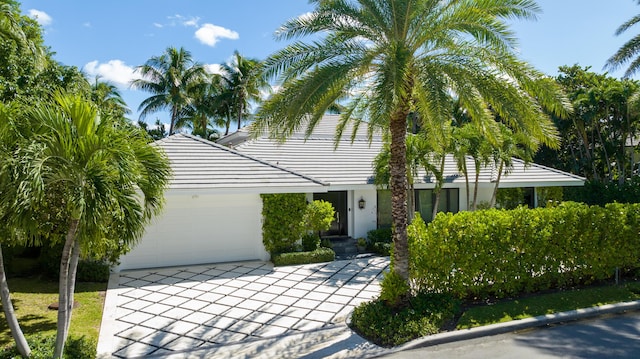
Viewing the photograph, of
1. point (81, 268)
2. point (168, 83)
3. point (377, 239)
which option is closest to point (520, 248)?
point (377, 239)

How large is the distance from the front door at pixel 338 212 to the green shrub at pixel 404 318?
8152 millimetres

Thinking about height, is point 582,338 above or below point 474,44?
below

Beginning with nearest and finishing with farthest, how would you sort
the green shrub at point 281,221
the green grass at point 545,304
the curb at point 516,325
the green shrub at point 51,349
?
1. the green shrub at point 51,349
2. the curb at point 516,325
3. the green grass at point 545,304
4. the green shrub at point 281,221

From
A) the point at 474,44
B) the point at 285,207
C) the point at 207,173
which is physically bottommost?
the point at 285,207

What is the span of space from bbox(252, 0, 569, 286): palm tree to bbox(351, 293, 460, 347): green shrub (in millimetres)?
768

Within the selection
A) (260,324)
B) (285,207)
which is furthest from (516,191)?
(260,324)

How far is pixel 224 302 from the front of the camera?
9938 mm

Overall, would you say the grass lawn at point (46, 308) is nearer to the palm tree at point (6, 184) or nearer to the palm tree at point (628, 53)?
the palm tree at point (6, 184)

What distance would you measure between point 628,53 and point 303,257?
56.8ft

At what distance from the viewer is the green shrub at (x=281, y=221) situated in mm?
14062

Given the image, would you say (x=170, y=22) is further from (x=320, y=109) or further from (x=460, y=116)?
(x=460, y=116)

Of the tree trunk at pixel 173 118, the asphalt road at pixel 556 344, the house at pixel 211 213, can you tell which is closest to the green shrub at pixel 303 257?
the house at pixel 211 213

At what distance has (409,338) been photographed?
7527 mm

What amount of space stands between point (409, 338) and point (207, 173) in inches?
355
